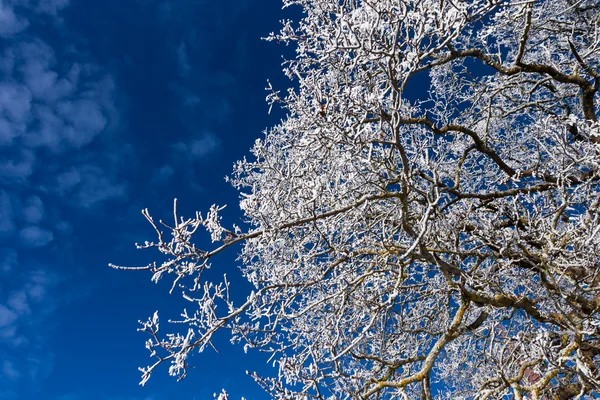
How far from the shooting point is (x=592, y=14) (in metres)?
7.81

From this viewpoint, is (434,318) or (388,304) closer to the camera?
(388,304)

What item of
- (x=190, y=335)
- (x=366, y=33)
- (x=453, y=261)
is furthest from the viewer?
(x=453, y=261)

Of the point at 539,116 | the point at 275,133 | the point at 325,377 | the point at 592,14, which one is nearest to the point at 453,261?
the point at 325,377

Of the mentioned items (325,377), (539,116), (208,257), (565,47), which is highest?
(565,47)

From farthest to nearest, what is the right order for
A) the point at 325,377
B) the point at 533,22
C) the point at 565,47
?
the point at 565,47
the point at 533,22
the point at 325,377

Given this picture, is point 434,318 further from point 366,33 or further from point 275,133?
point 366,33

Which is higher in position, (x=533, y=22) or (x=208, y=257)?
(x=533, y=22)

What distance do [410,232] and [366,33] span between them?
2.16 meters

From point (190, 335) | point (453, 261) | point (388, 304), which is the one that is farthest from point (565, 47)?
point (190, 335)

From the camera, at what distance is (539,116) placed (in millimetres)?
8172

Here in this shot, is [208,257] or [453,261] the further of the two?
[453,261]

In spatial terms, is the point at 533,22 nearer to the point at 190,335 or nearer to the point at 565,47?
the point at 565,47

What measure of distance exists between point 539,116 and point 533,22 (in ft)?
5.77

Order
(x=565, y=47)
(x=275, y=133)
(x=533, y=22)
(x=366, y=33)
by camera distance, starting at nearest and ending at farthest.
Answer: (x=366, y=33)
(x=533, y=22)
(x=565, y=47)
(x=275, y=133)
